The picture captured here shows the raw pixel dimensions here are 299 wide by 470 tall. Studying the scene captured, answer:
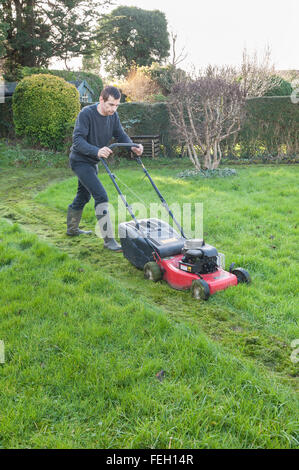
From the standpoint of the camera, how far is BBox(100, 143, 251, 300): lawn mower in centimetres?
328

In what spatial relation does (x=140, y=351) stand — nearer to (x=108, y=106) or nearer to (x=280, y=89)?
(x=108, y=106)

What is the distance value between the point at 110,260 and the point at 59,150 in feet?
29.9

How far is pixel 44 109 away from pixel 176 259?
1006 centimetres

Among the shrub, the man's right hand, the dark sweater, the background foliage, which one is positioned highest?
the background foliage

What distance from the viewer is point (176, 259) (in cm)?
360

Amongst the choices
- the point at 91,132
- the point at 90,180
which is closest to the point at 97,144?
the point at 91,132

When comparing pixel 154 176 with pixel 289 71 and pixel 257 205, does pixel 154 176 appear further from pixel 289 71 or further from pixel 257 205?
pixel 289 71

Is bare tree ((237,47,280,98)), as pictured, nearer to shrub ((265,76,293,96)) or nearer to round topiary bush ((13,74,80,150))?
shrub ((265,76,293,96))

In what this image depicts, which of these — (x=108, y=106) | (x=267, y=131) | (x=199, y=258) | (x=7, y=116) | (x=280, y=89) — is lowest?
(x=199, y=258)

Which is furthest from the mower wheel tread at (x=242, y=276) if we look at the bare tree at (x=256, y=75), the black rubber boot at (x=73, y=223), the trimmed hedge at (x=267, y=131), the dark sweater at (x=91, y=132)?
the bare tree at (x=256, y=75)

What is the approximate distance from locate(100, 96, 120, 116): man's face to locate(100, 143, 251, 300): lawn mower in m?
1.20

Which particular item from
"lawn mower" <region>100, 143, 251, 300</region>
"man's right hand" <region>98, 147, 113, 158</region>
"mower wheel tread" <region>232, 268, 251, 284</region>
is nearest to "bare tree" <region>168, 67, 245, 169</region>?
"man's right hand" <region>98, 147, 113, 158</region>

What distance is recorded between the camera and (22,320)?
278cm
